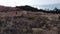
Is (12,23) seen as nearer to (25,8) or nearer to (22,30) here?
(22,30)

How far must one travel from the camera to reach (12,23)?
3678 millimetres

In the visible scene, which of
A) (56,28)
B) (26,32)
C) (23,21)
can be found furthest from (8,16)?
(56,28)

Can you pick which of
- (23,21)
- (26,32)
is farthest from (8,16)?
(26,32)

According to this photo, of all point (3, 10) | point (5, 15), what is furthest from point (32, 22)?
point (3, 10)

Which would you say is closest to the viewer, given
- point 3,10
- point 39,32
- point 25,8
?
point 39,32

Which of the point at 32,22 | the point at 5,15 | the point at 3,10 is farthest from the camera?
the point at 3,10

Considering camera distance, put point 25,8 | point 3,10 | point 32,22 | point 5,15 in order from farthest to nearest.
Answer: point 25,8
point 3,10
point 5,15
point 32,22

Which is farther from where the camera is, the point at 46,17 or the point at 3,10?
the point at 3,10

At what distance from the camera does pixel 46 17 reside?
393cm

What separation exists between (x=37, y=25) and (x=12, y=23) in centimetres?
47

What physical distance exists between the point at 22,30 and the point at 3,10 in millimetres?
1146

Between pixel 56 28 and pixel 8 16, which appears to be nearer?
pixel 56 28

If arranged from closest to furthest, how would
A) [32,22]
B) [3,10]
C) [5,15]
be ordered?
[32,22], [5,15], [3,10]

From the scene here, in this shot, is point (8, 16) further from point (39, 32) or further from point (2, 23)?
point (39, 32)
